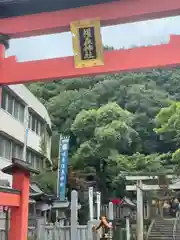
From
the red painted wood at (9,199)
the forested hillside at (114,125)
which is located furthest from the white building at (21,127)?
the red painted wood at (9,199)

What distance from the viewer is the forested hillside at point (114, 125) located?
31875 mm

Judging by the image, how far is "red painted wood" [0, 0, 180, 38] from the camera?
823 centimetres

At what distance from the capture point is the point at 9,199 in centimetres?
707

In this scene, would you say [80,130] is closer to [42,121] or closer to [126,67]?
[42,121]

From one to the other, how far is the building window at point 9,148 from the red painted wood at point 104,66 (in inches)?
434

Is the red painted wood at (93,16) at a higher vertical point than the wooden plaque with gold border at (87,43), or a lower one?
higher

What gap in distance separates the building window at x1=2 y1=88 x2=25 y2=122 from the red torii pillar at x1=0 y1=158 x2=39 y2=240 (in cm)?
1178

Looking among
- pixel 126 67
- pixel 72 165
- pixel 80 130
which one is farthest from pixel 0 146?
pixel 80 130

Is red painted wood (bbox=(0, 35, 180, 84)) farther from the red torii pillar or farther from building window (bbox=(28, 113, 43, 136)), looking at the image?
building window (bbox=(28, 113, 43, 136))

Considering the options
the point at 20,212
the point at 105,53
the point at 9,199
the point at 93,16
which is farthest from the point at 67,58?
the point at 20,212

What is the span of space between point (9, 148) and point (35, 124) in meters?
5.05

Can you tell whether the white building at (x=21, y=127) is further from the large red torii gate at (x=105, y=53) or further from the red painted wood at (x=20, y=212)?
the red painted wood at (x=20, y=212)

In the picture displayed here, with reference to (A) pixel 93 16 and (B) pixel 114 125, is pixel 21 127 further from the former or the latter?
(B) pixel 114 125

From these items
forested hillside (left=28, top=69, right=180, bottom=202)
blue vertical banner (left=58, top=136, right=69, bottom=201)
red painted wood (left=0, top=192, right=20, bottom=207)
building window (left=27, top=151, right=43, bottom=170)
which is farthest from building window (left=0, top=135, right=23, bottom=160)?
red painted wood (left=0, top=192, right=20, bottom=207)
